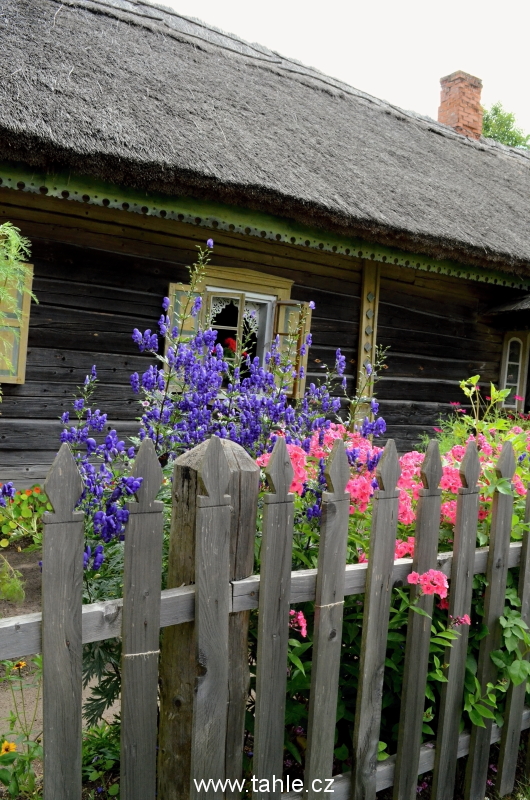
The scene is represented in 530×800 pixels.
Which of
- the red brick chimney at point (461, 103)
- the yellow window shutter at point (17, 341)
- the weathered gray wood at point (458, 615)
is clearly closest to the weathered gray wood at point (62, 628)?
the weathered gray wood at point (458, 615)

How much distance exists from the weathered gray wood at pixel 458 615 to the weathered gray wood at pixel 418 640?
0.09 meters

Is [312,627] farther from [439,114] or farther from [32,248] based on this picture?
[439,114]

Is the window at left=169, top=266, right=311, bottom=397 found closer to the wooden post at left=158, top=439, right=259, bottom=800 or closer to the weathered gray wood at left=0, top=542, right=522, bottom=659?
the weathered gray wood at left=0, top=542, right=522, bottom=659

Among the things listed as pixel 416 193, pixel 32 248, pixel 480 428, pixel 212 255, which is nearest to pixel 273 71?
pixel 416 193

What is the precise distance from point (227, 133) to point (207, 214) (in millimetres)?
773

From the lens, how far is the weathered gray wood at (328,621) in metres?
1.62

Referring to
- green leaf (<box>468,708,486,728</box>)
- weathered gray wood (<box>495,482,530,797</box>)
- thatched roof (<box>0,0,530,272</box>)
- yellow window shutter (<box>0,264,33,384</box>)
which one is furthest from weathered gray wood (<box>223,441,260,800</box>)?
yellow window shutter (<box>0,264,33,384</box>)

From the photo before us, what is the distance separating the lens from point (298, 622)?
1687 millimetres

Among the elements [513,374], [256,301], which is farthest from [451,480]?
[513,374]

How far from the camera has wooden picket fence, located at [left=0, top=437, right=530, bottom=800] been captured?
1.27 meters

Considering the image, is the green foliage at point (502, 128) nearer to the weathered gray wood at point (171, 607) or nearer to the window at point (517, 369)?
the window at point (517, 369)

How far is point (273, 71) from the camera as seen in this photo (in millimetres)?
7570

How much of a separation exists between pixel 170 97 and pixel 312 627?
187 inches

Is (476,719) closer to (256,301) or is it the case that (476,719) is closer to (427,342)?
(256,301)
